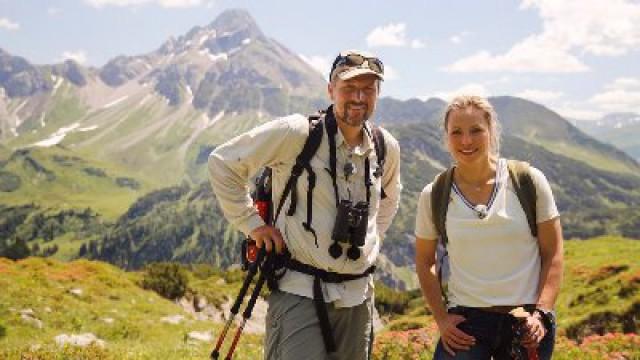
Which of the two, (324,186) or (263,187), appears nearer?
(324,186)

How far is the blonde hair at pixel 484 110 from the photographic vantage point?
6.28m

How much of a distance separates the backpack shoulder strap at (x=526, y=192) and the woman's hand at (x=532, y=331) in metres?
0.78

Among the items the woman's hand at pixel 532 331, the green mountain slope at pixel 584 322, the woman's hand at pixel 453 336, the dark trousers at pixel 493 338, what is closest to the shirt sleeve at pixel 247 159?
the woman's hand at pixel 453 336

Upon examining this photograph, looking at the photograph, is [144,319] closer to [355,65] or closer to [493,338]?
[355,65]

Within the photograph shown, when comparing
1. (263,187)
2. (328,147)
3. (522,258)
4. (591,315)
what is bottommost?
(591,315)

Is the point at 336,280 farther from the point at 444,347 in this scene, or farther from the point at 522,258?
the point at 522,258

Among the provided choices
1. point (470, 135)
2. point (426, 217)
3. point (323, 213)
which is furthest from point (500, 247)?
point (323, 213)

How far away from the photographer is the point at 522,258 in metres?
6.09

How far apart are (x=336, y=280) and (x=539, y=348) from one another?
212 centimetres

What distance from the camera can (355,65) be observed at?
7262 mm

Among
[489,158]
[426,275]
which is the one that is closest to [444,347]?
[426,275]

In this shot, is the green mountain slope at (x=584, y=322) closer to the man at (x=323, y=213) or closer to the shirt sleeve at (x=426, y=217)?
the man at (x=323, y=213)

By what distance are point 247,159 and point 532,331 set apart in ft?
10.9

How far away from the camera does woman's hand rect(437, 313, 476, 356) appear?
611 centimetres
